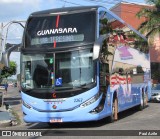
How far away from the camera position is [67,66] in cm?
1358

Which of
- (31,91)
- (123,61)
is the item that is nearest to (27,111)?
(31,91)

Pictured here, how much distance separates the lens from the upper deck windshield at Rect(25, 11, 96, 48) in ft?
45.0

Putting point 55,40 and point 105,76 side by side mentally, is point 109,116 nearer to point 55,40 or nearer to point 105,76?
point 105,76

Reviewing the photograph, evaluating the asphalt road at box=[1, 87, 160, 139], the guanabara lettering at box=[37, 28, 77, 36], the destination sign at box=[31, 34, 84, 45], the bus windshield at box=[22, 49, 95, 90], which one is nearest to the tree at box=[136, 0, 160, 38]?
the asphalt road at box=[1, 87, 160, 139]

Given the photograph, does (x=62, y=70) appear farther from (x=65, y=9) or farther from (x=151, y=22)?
(x=151, y=22)

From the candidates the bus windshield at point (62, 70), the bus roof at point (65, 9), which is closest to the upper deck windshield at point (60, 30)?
the bus roof at point (65, 9)

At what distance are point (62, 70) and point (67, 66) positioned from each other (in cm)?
21

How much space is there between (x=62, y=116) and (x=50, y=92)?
34.7 inches

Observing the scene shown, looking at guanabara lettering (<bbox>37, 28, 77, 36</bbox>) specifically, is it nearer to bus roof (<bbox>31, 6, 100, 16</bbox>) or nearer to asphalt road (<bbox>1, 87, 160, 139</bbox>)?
bus roof (<bbox>31, 6, 100, 16</bbox>)

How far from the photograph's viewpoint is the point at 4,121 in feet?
54.5

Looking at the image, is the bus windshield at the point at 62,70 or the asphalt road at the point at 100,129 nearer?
the asphalt road at the point at 100,129

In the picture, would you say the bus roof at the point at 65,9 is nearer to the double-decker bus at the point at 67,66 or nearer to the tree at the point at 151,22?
the double-decker bus at the point at 67,66

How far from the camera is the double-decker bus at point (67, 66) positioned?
13.4m

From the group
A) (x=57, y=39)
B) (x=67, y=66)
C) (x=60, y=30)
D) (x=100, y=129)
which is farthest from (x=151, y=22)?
(x=100, y=129)
